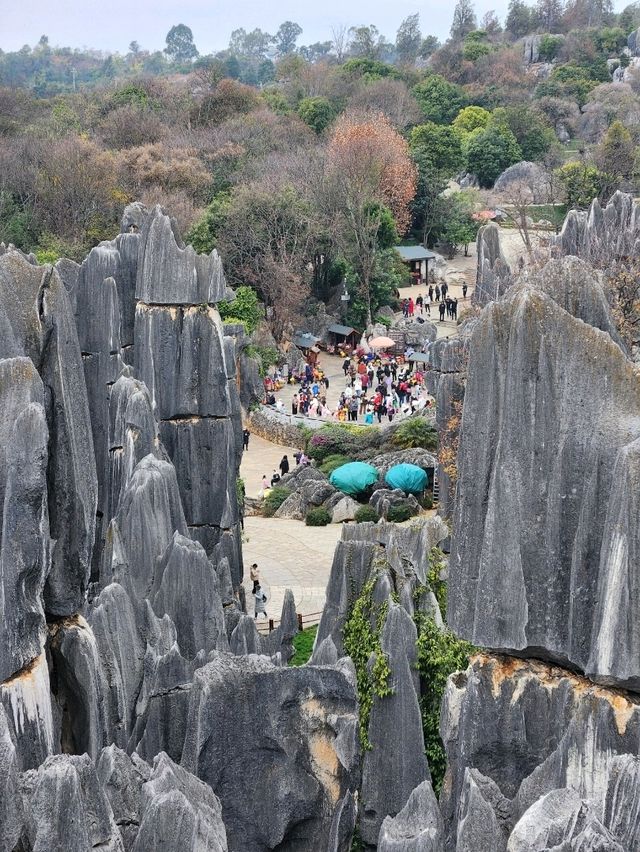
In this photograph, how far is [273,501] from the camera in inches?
1467

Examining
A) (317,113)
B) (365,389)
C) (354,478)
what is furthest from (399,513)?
(317,113)

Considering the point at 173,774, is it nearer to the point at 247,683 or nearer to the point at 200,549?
the point at 247,683

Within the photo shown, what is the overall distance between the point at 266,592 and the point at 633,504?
20.0 m

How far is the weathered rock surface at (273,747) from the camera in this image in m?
10.7

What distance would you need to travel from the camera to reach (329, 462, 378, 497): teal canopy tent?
36.9 metres

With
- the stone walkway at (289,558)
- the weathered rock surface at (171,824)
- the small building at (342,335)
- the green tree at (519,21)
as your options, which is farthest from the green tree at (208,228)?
the green tree at (519,21)

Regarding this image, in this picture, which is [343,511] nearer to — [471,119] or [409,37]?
[471,119]

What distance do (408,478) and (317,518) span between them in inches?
117

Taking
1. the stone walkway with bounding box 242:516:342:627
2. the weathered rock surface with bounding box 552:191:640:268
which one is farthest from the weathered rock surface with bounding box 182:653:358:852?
the weathered rock surface with bounding box 552:191:640:268

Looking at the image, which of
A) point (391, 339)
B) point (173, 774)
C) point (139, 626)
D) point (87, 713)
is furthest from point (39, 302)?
point (391, 339)

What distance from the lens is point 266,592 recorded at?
2872cm

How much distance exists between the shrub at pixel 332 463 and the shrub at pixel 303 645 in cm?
1318

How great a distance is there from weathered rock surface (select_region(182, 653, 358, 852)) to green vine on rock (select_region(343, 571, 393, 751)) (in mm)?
3730

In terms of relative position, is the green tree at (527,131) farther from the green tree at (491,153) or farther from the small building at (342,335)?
the small building at (342,335)
